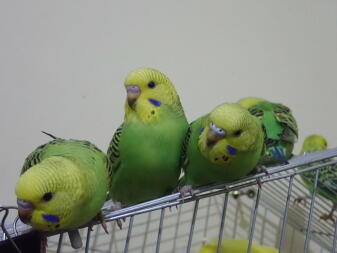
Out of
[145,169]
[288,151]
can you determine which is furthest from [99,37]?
[288,151]

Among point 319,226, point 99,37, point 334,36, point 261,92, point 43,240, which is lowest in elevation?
point 319,226

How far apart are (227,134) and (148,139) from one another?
0.21 meters

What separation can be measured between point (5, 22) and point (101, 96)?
1.20ft

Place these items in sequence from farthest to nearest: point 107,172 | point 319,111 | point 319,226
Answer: point 319,111 → point 319,226 → point 107,172

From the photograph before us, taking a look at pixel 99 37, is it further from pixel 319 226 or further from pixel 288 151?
pixel 319 226

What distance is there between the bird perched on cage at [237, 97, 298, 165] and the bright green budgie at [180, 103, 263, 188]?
127 mm

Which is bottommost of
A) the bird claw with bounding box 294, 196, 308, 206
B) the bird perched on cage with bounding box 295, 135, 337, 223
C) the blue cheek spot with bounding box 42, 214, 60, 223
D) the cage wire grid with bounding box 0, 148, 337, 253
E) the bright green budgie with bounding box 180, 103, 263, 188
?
the cage wire grid with bounding box 0, 148, 337, 253

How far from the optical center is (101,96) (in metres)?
1.20

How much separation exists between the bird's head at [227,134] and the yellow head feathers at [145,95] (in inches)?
6.4

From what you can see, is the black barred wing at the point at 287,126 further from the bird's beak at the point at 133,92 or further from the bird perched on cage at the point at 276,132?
the bird's beak at the point at 133,92

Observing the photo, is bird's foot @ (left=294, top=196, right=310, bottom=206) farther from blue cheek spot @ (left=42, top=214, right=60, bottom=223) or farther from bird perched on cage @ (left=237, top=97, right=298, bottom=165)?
blue cheek spot @ (left=42, top=214, right=60, bottom=223)

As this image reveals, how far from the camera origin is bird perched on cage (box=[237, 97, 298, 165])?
878 millimetres

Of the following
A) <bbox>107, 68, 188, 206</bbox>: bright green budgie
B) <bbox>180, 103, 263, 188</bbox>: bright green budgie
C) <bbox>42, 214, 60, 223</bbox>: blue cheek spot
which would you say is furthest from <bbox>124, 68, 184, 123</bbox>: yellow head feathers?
<bbox>42, 214, 60, 223</bbox>: blue cheek spot

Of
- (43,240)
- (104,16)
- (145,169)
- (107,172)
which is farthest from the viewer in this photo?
(104,16)
